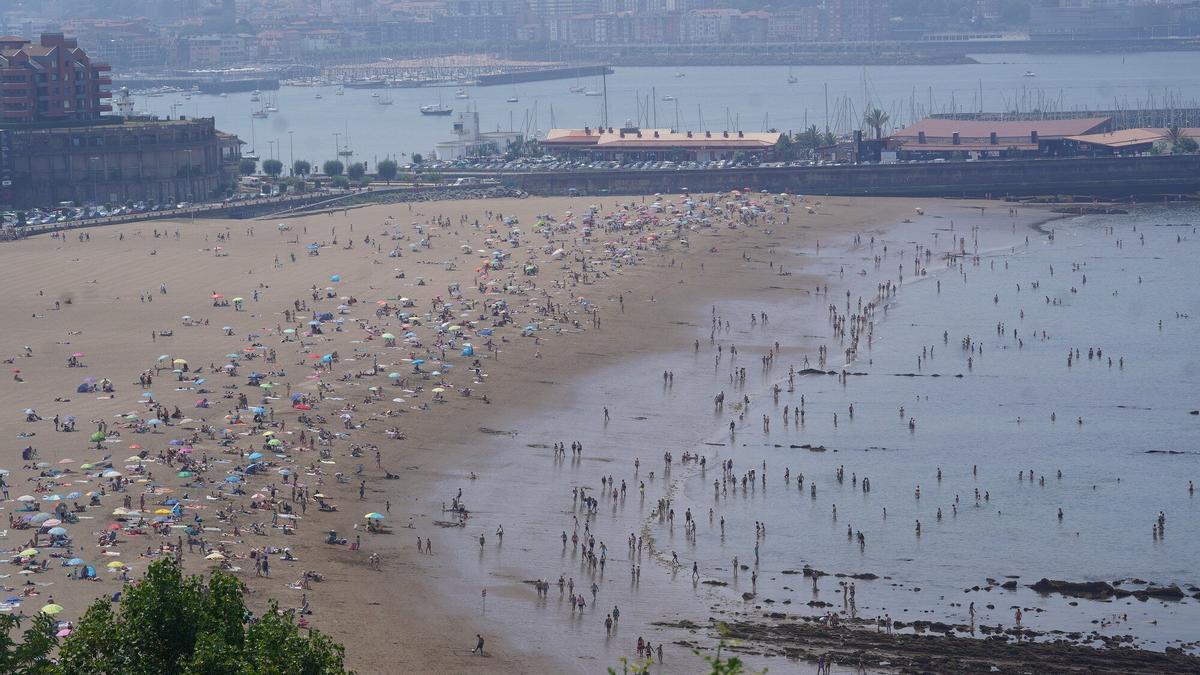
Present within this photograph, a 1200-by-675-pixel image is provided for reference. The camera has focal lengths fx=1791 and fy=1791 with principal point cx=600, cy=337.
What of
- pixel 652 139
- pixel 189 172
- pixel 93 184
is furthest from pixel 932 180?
pixel 93 184

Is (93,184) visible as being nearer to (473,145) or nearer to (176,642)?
(473,145)

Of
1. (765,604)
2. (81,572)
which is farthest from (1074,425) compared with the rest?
(81,572)

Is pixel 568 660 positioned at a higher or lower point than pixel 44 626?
lower

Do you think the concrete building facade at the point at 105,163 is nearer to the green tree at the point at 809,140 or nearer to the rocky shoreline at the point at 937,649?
the green tree at the point at 809,140

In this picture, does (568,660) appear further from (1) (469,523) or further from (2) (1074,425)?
(2) (1074,425)

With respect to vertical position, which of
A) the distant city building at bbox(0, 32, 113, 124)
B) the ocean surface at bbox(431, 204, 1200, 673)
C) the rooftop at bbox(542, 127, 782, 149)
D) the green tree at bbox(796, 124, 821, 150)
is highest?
the distant city building at bbox(0, 32, 113, 124)

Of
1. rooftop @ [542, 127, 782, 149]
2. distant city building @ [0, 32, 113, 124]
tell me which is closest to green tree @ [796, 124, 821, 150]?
rooftop @ [542, 127, 782, 149]

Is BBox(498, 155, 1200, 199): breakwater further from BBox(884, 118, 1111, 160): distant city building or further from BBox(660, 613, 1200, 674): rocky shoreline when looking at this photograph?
BBox(660, 613, 1200, 674): rocky shoreline
